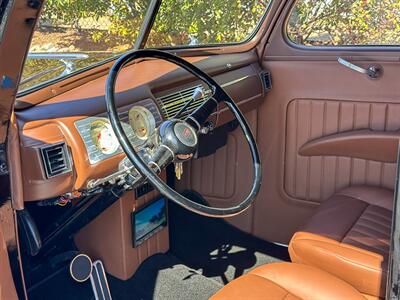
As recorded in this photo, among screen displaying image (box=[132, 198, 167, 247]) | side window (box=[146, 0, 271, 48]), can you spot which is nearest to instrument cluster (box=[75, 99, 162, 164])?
side window (box=[146, 0, 271, 48])

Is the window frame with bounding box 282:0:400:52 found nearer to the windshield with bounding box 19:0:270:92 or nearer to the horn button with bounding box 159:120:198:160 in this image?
the windshield with bounding box 19:0:270:92

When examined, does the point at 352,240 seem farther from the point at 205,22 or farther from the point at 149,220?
Answer: the point at 205,22

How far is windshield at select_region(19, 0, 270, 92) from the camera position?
155 cm

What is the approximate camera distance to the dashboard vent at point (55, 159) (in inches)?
54.9

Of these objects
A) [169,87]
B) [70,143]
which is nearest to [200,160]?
[169,87]

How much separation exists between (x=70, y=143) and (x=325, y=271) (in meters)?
0.93

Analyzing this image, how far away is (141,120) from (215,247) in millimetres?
1116

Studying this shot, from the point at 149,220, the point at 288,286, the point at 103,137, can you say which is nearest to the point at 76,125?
the point at 103,137

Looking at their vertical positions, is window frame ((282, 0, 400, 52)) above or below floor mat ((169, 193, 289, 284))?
above

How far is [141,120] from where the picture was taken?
1716 millimetres

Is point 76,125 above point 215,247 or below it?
above

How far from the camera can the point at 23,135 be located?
1383 millimetres

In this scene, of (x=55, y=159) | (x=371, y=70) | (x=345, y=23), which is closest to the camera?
(x=55, y=159)

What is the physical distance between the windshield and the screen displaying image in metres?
0.71
